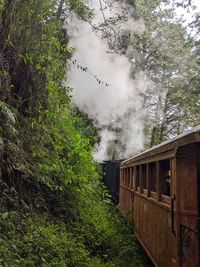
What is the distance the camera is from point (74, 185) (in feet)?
23.6

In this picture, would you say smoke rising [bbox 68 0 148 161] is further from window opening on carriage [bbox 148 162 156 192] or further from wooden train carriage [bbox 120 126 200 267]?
wooden train carriage [bbox 120 126 200 267]

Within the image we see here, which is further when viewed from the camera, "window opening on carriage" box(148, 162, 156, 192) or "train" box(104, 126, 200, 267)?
"window opening on carriage" box(148, 162, 156, 192)

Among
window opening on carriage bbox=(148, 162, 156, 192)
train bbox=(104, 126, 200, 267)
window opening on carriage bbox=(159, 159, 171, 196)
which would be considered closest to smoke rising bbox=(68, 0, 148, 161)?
window opening on carriage bbox=(148, 162, 156, 192)

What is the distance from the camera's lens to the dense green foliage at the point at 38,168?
15.7ft

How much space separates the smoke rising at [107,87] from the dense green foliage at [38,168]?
413 cm

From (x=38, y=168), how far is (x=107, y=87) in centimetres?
1287

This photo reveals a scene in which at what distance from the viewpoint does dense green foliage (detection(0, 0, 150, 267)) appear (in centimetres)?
478

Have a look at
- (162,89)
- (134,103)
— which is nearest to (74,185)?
(134,103)

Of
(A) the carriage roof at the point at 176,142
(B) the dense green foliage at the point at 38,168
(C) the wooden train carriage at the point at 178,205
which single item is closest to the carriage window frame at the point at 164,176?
(C) the wooden train carriage at the point at 178,205

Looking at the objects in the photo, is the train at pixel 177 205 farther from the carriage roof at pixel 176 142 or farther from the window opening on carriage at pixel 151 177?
the window opening on carriage at pixel 151 177

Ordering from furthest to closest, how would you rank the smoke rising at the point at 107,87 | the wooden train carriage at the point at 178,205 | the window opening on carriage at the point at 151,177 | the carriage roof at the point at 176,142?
the smoke rising at the point at 107,87 < the window opening on carriage at the point at 151,177 < the wooden train carriage at the point at 178,205 < the carriage roof at the point at 176,142

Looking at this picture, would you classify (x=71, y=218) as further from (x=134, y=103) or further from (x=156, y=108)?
(x=156, y=108)

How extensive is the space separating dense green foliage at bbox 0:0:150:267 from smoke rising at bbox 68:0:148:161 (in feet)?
13.6

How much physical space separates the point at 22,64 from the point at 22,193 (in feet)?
6.97
